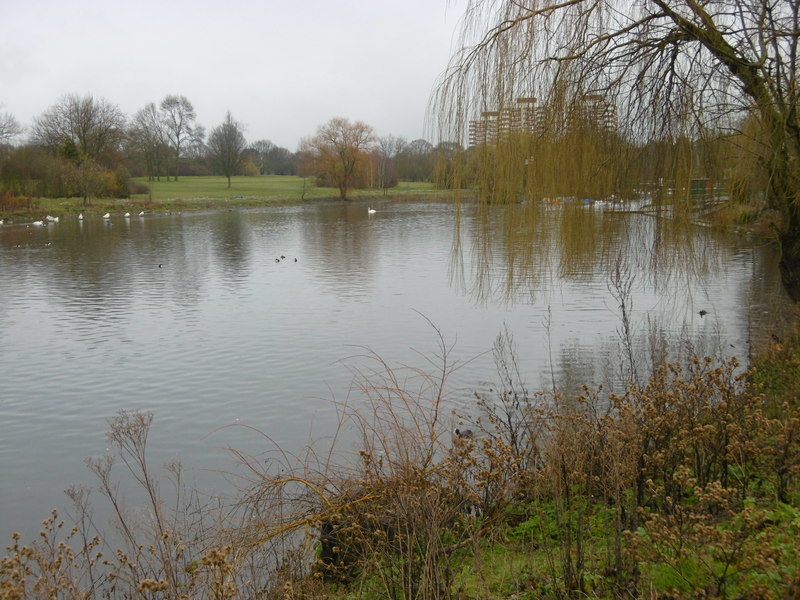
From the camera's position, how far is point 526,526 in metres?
5.38

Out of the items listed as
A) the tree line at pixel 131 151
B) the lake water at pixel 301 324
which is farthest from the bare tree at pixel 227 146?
the lake water at pixel 301 324

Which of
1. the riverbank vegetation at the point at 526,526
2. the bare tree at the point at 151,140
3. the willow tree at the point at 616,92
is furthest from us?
the bare tree at the point at 151,140

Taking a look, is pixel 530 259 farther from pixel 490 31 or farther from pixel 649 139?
pixel 490 31

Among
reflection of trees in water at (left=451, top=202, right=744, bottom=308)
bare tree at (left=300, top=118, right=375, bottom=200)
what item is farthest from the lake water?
bare tree at (left=300, top=118, right=375, bottom=200)

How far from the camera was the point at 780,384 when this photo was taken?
274 inches

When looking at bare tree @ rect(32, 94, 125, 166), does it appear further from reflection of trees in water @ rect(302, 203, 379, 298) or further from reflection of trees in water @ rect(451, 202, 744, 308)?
reflection of trees in water @ rect(451, 202, 744, 308)

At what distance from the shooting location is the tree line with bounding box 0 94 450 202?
56.9m

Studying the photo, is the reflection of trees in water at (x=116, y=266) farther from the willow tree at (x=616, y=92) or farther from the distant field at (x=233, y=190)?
the distant field at (x=233, y=190)

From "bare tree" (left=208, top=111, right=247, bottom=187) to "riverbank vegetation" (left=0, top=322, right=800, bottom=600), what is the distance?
8400 cm

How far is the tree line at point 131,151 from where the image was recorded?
2239 inches

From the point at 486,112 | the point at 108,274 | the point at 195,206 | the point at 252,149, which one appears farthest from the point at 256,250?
the point at 252,149

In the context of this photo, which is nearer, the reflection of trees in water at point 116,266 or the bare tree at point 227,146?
the reflection of trees in water at point 116,266

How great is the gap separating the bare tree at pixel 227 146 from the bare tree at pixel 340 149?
18136mm

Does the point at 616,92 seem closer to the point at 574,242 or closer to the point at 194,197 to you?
the point at 574,242
